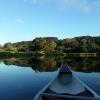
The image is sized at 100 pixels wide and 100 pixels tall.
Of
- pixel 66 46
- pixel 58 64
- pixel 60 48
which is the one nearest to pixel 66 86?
pixel 58 64

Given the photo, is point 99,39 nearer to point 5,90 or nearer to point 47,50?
point 47,50

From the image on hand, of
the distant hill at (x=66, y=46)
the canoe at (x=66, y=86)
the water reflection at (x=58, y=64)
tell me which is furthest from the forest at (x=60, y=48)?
the canoe at (x=66, y=86)

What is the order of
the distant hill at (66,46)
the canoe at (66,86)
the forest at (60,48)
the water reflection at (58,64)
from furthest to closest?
the distant hill at (66,46), the forest at (60,48), the water reflection at (58,64), the canoe at (66,86)

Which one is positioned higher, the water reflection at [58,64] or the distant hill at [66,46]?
the distant hill at [66,46]

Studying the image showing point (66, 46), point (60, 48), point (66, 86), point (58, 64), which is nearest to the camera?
point (66, 86)

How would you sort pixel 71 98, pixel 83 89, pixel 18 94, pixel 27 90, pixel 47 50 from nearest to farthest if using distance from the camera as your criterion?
pixel 71 98, pixel 83 89, pixel 18 94, pixel 27 90, pixel 47 50

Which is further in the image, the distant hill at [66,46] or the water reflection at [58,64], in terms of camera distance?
the distant hill at [66,46]

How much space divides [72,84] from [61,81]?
0.97 meters

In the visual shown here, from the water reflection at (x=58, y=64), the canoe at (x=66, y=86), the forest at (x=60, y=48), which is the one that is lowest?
the water reflection at (x=58, y=64)

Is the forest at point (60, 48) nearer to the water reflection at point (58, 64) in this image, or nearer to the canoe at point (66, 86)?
the water reflection at point (58, 64)

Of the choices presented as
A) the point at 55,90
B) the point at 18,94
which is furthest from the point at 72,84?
the point at 18,94

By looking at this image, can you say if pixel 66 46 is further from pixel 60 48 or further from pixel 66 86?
pixel 66 86

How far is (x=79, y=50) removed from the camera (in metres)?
160

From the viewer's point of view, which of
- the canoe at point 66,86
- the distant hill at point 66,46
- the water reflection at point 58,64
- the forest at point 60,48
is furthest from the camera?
the distant hill at point 66,46
